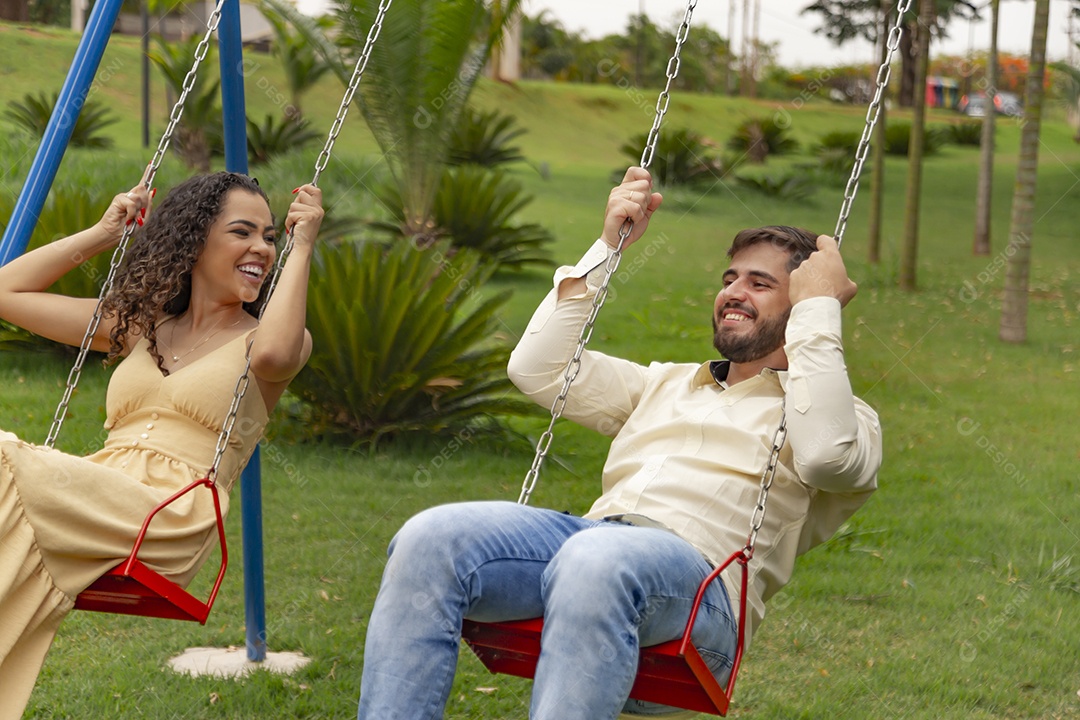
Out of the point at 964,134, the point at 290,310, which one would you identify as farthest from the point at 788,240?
the point at 964,134

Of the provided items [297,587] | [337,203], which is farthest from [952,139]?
[297,587]

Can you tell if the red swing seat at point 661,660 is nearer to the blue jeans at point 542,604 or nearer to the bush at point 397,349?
the blue jeans at point 542,604

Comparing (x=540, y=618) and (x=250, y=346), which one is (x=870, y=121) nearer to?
(x=540, y=618)

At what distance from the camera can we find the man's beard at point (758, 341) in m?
2.65

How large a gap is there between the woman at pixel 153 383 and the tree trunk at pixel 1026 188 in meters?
6.97

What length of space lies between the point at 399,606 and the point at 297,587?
244cm

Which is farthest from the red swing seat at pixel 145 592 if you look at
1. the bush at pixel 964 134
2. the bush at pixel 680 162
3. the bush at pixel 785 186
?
the bush at pixel 964 134

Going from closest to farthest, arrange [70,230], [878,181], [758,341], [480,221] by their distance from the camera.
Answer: [758,341] < [70,230] < [480,221] < [878,181]

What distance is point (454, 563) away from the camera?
87.8 inches

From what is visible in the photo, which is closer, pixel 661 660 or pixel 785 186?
pixel 661 660

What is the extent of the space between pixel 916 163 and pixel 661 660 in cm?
949

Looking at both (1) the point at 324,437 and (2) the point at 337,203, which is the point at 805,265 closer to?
(1) the point at 324,437

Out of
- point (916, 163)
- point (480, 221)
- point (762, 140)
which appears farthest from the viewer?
point (762, 140)

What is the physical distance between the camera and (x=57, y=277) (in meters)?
3.07
